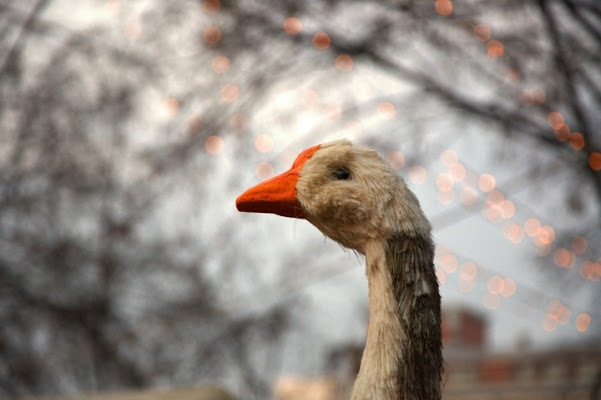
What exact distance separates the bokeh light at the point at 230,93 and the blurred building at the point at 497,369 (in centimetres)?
92

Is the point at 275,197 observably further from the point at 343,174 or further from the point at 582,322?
the point at 582,322

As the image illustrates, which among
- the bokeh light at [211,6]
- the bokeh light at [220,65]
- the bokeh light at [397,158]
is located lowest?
the bokeh light at [397,158]

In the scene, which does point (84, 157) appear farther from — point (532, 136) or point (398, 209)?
point (398, 209)

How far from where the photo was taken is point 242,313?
87.4 inches

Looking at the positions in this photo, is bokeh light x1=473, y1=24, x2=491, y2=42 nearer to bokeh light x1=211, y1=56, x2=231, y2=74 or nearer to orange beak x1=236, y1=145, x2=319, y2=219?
bokeh light x1=211, y1=56, x2=231, y2=74

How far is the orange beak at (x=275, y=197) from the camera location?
1.77 feet

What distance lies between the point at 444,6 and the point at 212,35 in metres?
0.74

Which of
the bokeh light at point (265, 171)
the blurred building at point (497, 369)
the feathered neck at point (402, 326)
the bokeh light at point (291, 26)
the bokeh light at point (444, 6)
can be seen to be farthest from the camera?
the bokeh light at point (265, 171)

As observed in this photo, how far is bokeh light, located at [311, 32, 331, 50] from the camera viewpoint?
6.15ft

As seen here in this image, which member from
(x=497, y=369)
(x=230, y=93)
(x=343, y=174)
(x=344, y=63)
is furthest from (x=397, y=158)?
(x=343, y=174)

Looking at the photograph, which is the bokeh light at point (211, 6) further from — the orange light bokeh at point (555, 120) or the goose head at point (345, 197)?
the goose head at point (345, 197)

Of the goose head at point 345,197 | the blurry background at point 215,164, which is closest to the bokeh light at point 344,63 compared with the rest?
the blurry background at point 215,164

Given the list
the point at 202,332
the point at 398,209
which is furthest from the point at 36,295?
the point at 398,209

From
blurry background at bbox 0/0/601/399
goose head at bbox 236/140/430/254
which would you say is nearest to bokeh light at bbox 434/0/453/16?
blurry background at bbox 0/0/601/399
